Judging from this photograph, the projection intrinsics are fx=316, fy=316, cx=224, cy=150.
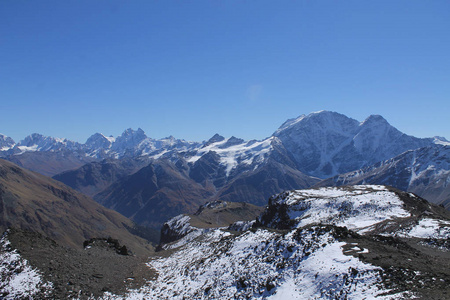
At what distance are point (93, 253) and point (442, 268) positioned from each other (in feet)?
128

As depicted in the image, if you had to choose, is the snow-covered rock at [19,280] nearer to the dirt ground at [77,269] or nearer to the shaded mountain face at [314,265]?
the dirt ground at [77,269]

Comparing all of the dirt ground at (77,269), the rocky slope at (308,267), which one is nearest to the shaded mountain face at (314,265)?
the rocky slope at (308,267)

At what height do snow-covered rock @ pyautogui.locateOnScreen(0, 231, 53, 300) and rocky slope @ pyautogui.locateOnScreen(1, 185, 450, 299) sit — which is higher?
snow-covered rock @ pyautogui.locateOnScreen(0, 231, 53, 300)

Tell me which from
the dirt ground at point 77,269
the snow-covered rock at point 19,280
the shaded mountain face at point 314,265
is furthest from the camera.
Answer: the dirt ground at point 77,269

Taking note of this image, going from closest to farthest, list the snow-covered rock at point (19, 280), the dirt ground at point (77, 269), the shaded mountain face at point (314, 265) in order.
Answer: the shaded mountain face at point (314, 265) < the snow-covered rock at point (19, 280) < the dirt ground at point (77, 269)

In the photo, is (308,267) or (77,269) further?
(77,269)

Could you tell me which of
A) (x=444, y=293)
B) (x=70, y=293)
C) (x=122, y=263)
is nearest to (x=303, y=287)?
(x=444, y=293)

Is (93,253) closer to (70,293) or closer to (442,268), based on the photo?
(70,293)

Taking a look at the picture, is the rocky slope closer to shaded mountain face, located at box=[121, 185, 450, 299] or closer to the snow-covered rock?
shaded mountain face, located at box=[121, 185, 450, 299]

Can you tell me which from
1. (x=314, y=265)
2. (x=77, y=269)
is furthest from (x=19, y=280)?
(x=314, y=265)

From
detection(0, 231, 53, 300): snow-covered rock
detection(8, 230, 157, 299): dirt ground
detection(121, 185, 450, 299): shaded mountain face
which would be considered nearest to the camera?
detection(121, 185, 450, 299): shaded mountain face

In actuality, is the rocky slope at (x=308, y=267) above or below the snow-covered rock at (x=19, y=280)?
below

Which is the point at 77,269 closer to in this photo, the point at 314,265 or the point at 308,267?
the point at 308,267

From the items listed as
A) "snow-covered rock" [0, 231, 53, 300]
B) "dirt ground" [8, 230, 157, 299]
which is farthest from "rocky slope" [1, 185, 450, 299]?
"dirt ground" [8, 230, 157, 299]
